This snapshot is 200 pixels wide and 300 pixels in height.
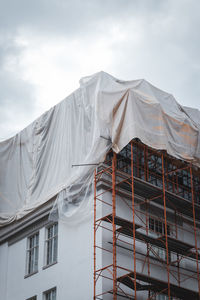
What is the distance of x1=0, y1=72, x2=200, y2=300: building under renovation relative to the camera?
27.1 m

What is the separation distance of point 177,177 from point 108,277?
9.21m

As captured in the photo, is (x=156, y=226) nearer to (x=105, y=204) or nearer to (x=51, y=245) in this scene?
(x=105, y=204)

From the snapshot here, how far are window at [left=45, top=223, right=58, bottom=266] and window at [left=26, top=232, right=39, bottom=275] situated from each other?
98 centimetres

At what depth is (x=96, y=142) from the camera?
1132 inches

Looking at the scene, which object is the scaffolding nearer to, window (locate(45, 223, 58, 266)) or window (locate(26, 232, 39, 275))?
window (locate(45, 223, 58, 266))

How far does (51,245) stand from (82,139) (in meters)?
5.91

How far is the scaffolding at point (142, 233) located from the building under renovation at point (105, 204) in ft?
0.18

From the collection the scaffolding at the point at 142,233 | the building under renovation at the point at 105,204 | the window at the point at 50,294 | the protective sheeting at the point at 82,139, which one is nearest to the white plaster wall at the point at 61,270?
the building under renovation at the point at 105,204

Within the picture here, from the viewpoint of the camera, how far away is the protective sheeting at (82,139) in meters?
28.8

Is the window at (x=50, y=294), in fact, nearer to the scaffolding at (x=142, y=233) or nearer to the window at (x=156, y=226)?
the scaffolding at (x=142, y=233)

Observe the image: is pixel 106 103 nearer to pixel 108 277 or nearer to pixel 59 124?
pixel 59 124

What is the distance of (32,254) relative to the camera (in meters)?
31.7

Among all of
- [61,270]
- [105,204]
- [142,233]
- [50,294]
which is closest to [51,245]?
[61,270]

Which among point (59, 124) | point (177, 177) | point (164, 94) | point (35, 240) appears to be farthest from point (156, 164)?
point (35, 240)
